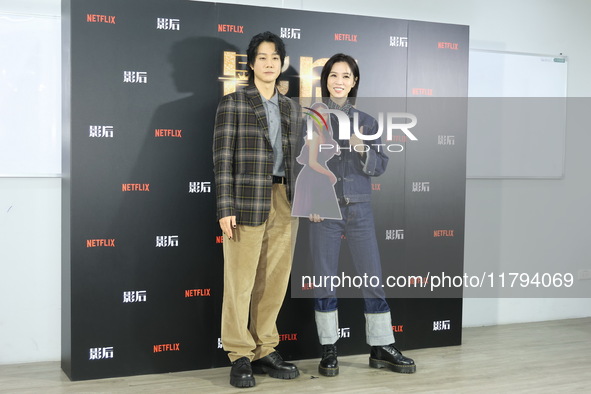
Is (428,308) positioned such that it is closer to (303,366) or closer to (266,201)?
(303,366)

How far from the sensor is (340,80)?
3.50 metres

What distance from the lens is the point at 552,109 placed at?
15.9ft

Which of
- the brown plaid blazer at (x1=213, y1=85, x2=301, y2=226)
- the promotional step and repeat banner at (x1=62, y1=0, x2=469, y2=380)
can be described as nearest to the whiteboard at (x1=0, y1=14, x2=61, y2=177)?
the promotional step and repeat banner at (x1=62, y1=0, x2=469, y2=380)

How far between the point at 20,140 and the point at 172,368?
4.81 ft

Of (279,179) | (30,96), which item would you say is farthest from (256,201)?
(30,96)

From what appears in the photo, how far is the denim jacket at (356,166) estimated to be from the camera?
347 centimetres

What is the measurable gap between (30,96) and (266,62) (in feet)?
4.38

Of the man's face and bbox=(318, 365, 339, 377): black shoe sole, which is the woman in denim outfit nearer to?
bbox=(318, 365, 339, 377): black shoe sole

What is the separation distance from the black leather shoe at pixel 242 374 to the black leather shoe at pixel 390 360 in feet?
2.40

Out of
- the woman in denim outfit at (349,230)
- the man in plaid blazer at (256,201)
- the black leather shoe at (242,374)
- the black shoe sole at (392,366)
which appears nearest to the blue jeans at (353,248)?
the woman in denim outfit at (349,230)

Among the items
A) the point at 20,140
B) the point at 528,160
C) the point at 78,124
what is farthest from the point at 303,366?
the point at 528,160

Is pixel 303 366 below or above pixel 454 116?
below

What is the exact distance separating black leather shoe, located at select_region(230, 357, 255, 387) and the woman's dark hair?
4.70 ft

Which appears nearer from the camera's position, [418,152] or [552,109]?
[418,152]
